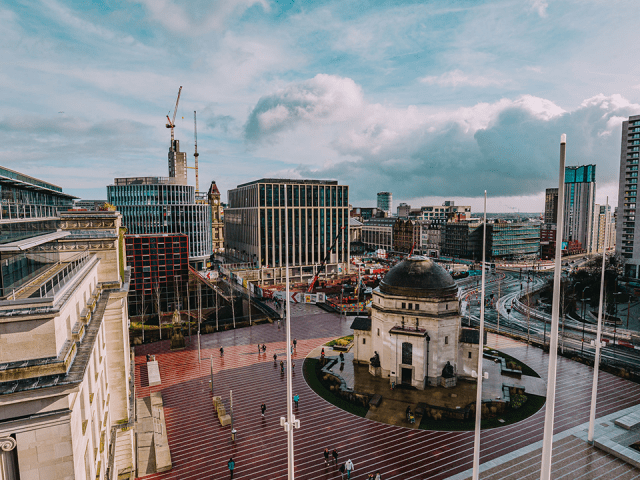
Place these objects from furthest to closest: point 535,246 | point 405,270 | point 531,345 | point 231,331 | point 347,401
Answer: point 535,246
point 231,331
point 531,345
point 405,270
point 347,401

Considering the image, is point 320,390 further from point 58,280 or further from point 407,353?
point 58,280

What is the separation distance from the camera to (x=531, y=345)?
56.3m

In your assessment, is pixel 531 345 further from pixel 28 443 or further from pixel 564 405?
pixel 28 443

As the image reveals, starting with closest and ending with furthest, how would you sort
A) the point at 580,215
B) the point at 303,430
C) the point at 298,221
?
the point at 303,430, the point at 298,221, the point at 580,215

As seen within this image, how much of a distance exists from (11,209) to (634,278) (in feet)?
470

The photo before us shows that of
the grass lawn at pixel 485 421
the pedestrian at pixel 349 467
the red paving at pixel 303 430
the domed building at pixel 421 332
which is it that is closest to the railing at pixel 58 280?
the red paving at pixel 303 430

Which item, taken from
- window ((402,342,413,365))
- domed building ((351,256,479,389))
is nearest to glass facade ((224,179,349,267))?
domed building ((351,256,479,389))

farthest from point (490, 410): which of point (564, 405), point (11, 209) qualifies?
point (11, 209)

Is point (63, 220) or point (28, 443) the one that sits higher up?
point (63, 220)

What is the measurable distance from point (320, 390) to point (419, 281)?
56.3 feet

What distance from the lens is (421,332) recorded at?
42.8 metres

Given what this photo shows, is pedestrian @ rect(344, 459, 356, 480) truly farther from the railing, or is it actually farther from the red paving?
the railing

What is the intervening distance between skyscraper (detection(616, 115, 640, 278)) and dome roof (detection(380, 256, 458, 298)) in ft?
336

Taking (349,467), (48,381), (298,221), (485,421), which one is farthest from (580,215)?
(48,381)
